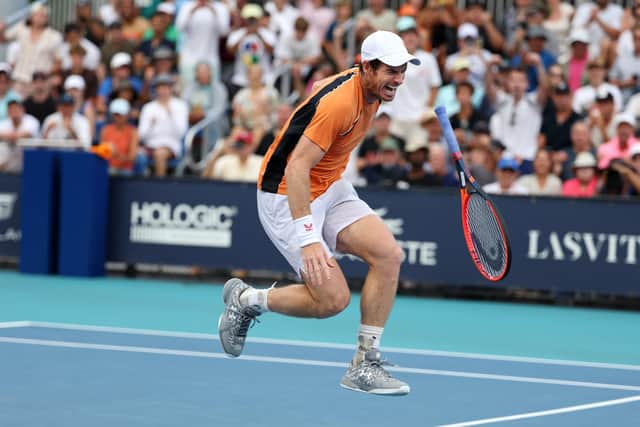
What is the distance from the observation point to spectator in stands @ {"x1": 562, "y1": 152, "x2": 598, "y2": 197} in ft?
44.2

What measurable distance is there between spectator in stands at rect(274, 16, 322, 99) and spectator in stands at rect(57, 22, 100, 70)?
2957 mm

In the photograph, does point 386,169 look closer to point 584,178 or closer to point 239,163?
point 239,163

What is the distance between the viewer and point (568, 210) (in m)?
13.1

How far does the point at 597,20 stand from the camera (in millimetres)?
16016

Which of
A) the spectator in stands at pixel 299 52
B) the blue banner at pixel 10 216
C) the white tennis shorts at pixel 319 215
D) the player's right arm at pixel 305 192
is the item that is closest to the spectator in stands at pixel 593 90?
the spectator in stands at pixel 299 52

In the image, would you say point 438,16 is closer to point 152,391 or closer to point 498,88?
point 498,88

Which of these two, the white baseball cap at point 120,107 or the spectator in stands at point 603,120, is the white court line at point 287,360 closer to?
the spectator in stands at point 603,120

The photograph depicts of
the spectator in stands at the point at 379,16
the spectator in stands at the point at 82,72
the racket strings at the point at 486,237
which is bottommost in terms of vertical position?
the racket strings at the point at 486,237

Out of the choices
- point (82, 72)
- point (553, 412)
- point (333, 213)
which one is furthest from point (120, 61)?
point (553, 412)

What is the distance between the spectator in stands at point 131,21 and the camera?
63.3 feet

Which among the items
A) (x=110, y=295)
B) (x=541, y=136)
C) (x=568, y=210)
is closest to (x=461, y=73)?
(x=541, y=136)

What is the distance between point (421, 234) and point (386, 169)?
4.01 feet

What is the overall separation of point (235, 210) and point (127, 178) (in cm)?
144

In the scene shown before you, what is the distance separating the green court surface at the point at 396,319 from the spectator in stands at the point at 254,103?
2.82 metres
